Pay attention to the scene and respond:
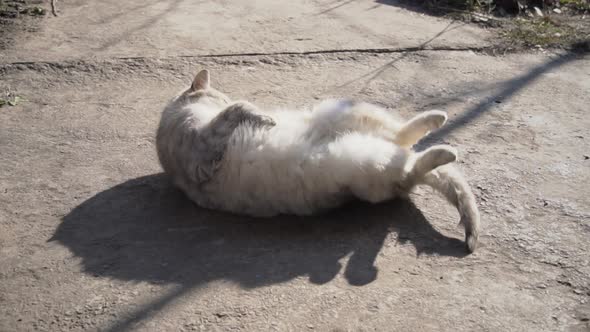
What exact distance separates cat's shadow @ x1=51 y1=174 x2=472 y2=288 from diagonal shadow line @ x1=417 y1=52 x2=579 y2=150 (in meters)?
0.96

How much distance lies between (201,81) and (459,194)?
193 cm

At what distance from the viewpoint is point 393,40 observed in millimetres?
5930

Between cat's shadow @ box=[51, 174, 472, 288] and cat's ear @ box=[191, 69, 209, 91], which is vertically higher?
cat's ear @ box=[191, 69, 209, 91]

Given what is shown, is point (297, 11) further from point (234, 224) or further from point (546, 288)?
point (546, 288)

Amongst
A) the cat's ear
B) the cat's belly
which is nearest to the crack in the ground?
the cat's ear

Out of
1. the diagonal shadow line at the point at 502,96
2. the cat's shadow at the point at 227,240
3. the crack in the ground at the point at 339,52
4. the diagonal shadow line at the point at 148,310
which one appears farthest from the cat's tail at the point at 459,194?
the crack in the ground at the point at 339,52

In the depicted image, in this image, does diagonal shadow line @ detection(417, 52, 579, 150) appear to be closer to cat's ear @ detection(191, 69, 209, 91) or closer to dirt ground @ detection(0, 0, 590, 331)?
dirt ground @ detection(0, 0, 590, 331)

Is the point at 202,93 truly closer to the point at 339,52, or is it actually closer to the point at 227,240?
the point at 227,240

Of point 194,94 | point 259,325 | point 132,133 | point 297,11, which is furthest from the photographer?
point 297,11

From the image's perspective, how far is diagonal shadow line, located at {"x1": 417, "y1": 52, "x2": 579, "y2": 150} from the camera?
4.38 m

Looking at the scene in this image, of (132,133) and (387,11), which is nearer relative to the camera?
(132,133)

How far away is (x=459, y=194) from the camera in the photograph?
3334 millimetres

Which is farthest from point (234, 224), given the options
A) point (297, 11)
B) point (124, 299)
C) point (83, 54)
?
point (297, 11)

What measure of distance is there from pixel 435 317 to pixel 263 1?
5.06 meters
